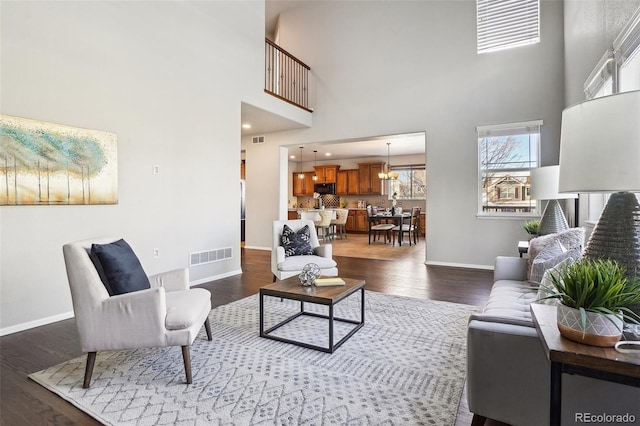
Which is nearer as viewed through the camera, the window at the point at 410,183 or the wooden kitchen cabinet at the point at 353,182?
the window at the point at 410,183

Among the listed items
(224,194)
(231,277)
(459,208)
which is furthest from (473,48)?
(231,277)

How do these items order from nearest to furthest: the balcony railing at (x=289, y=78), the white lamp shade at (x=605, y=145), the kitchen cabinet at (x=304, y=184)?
the white lamp shade at (x=605, y=145) → the balcony railing at (x=289, y=78) → the kitchen cabinet at (x=304, y=184)

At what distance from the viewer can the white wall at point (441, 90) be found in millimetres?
5258

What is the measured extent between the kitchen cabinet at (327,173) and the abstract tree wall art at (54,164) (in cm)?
884

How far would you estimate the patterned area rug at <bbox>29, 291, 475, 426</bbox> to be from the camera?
1.79m

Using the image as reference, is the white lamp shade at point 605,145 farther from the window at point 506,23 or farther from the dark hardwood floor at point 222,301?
the window at point 506,23

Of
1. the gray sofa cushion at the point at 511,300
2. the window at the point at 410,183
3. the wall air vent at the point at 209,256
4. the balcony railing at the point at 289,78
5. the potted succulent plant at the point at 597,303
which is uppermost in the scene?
the balcony railing at the point at 289,78

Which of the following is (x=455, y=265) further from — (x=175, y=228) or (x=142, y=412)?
(x=142, y=412)

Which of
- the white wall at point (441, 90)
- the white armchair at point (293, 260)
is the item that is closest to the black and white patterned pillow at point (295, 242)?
the white armchair at point (293, 260)

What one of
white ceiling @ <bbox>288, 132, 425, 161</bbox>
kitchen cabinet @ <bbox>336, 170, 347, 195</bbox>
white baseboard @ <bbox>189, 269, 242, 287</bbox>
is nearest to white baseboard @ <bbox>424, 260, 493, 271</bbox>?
white baseboard @ <bbox>189, 269, 242, 287</bbox>

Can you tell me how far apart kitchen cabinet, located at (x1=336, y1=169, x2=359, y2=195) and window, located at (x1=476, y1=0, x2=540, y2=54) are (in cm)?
663

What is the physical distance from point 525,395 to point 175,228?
160 inches

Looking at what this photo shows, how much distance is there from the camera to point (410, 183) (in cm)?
1148

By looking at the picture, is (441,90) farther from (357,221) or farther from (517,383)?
Result: (357,221)
